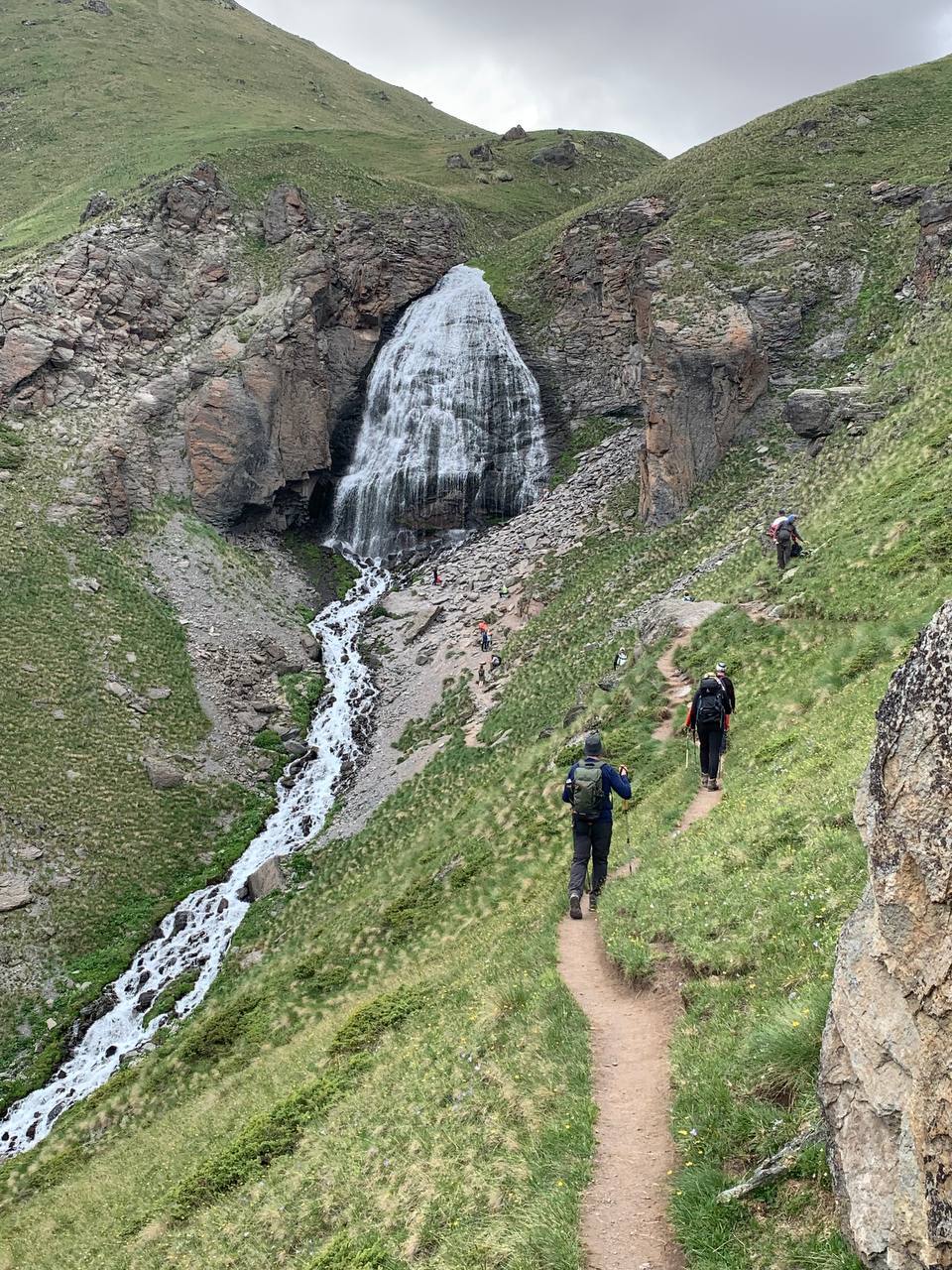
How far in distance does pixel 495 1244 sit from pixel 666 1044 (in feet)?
9.55

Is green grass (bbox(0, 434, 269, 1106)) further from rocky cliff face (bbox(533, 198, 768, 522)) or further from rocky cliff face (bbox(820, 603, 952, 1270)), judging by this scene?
rocky cliff face (bbox(533, 198, 768, 522))

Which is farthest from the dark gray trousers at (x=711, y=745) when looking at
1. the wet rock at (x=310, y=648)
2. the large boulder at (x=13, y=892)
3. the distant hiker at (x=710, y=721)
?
the wet rock at (x=310, y=648)

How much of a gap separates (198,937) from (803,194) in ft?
181

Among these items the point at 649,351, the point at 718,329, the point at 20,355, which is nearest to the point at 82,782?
the point at 20,355

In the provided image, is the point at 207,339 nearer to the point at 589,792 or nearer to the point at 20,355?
the point at 20,355

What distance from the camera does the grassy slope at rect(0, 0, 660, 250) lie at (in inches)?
2763

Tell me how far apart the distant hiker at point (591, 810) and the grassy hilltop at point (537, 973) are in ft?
2.21

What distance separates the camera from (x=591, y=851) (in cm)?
1370

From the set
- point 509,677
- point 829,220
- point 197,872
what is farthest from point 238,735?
point 829,220

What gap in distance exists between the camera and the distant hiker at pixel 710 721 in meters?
15.2

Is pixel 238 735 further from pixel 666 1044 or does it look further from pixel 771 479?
pixel 666 1044

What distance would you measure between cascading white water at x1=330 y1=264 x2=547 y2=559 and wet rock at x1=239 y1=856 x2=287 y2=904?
30.1m

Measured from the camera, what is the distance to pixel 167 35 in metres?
128

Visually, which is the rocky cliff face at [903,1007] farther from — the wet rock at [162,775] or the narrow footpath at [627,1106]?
the wet rock at [162,775]
